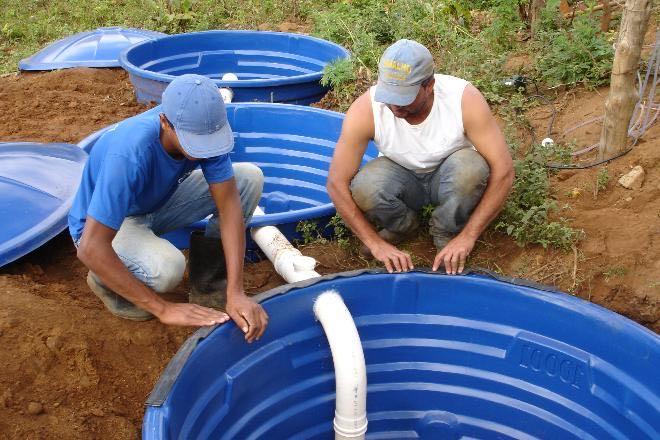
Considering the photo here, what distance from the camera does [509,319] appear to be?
8.55ft

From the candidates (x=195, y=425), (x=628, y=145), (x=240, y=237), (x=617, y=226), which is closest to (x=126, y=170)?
(x=240, y=237)

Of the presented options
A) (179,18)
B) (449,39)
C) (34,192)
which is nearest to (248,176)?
(34,192)

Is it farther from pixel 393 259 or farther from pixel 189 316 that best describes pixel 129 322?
pixel 393 259

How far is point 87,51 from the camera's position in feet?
19.2

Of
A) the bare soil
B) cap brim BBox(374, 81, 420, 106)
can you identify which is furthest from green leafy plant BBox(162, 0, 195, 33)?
cap brim BBox(374, 81, 420, 106)

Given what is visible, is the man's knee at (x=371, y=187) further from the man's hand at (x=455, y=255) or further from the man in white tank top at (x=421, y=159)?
the man's hand at (x=455, y=255)

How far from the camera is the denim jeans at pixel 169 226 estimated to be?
8.34 feet

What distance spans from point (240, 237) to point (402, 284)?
0.65 metres

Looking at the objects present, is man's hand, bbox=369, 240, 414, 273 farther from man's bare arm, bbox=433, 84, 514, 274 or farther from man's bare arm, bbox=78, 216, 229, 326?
man's bare arm, bbox=78, 216, 229, 326

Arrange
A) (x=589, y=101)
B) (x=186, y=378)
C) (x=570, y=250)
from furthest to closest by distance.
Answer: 1. (x=589, y=101)
2. (x=570, y=250)
3. (x=186, y=378)

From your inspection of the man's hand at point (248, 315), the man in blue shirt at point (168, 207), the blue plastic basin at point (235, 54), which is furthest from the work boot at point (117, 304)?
the blue plastic basin at point (235, 54)

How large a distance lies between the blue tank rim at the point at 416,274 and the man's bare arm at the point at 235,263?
53 millimetres

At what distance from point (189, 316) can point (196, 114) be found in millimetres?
675

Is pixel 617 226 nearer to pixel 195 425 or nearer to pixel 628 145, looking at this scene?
pixel 628 145
